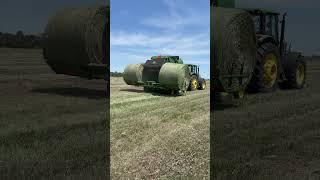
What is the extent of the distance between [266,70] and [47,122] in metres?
6.31

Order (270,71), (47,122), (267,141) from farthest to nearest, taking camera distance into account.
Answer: (270,71) < (47,122) < (267,141)

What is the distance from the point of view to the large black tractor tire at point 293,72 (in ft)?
42.5

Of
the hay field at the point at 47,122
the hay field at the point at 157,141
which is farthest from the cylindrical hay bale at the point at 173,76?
the hay field at the point at 157,141

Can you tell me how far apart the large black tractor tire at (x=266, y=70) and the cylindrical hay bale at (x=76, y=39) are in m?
3.75

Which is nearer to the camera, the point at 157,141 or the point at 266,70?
the point at 157,141

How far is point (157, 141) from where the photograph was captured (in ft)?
18.9

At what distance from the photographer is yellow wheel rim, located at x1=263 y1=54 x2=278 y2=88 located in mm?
10891

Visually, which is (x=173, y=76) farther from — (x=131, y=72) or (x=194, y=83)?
(x=131, y=72)

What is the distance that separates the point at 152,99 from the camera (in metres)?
8.91

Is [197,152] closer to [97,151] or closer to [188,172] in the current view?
[188,172]

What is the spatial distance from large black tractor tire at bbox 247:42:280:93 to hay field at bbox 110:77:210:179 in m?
3.58

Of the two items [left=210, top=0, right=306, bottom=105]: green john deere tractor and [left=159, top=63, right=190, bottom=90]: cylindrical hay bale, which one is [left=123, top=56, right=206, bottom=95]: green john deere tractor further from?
[left=210, top=0, right=306, bottom=105]: green john deere tractor

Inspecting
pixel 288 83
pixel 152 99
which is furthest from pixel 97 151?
pixel 288 83

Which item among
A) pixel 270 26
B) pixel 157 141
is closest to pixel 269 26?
pixel 270 26
